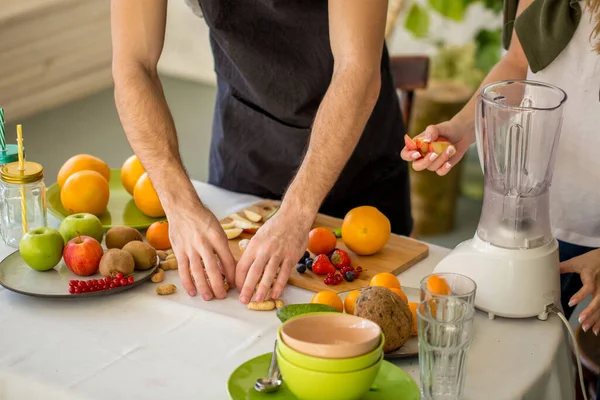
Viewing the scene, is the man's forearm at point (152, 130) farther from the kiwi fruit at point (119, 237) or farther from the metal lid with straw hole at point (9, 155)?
the metal lid with straw hole at point (9, 155)

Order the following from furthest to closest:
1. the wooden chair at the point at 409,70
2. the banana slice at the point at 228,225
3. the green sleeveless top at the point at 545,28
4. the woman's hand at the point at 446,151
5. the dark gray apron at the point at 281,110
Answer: the wooden chair at the point at 409,70 < the dark gray apron at the point at 281,110 < the banana slice at the point at 228,225 < the green sleeveless top at the point at 545,28 < the woman's hand at the point at 446,151

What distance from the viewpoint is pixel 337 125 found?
1.60 metres

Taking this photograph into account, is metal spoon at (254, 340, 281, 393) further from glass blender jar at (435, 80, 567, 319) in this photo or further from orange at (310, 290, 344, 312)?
glass blender jar at (435, 80, 567, 319)

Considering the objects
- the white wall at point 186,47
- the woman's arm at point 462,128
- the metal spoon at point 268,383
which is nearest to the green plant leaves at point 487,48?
the white wall at point 186,47

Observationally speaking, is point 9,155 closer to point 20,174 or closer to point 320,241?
point 20,174

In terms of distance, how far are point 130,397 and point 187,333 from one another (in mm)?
191

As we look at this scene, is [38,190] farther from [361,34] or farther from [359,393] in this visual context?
[359,393]

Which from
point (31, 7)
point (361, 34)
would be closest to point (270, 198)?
point (361, 34)

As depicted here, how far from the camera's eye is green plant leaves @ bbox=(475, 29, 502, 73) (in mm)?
3928

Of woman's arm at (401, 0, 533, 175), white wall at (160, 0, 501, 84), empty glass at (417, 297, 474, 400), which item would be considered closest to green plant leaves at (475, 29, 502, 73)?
white wall at (160, 0, 501, 84)

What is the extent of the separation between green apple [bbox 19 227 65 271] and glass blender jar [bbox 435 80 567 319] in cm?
69

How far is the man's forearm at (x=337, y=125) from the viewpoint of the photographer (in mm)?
1575

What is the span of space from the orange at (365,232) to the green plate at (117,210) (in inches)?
16.8

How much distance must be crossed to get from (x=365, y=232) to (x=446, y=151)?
219 millimetres
